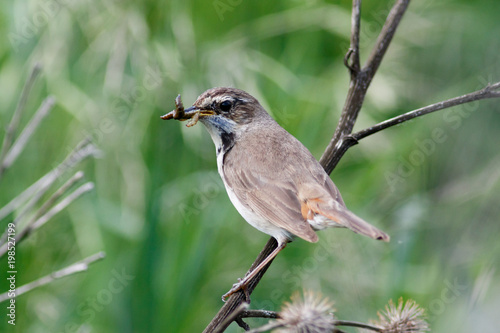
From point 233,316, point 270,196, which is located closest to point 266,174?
point 270,196

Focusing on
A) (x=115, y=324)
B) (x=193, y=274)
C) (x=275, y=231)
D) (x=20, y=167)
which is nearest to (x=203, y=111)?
(x=275, y=231)

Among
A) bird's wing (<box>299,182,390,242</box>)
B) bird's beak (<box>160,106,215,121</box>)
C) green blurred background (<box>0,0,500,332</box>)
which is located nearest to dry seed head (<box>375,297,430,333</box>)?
bird's wing (<box>299,182,390,242</box>)

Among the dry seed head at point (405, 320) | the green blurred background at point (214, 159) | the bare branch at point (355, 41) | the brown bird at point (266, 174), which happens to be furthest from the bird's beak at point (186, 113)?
the dry seed head at point (405, 320)

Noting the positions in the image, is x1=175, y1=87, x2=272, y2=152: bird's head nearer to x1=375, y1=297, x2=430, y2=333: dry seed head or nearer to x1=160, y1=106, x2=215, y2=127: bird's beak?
x1=160, y1=106, x2=215, y2=127: bird's beak

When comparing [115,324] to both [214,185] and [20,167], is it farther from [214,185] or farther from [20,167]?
[20,167]

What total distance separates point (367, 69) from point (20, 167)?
2880 millimetres

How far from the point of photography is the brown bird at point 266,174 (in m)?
2.67

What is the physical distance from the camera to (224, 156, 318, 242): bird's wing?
2686mm

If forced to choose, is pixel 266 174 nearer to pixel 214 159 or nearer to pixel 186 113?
pixel 186 113

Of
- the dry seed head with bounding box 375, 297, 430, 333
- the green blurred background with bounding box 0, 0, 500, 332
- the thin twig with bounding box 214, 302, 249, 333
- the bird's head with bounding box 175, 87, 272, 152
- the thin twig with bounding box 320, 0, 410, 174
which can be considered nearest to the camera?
the thin twig with bounding box 214, 302, 249, 333

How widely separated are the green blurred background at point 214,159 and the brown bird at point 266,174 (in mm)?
866

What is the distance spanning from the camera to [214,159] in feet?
14.8

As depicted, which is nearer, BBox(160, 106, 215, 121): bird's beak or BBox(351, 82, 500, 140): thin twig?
BBox(351, 82, 500, 140): thin twig

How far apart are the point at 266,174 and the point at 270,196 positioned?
0.13m
